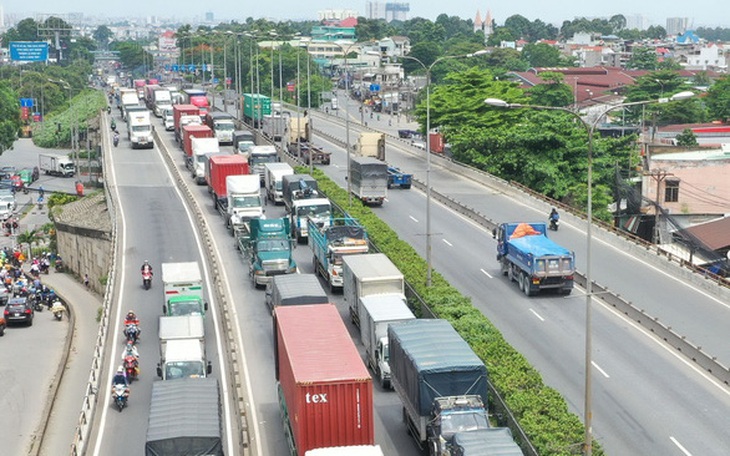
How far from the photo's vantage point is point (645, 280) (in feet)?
156

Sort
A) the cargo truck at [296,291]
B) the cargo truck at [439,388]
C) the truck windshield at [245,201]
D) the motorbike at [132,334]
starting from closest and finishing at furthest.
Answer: the cargo truck at [439,388]
the cargo truck at [296,291]
the motorbike at [132,334]
the truck windshield at [245,201]

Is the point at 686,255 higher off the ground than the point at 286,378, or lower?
lower

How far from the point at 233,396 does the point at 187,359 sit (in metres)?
1.98

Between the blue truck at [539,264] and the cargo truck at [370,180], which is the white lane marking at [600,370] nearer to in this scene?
the blue truck at [539,264]

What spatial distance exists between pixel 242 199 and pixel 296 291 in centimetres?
1960

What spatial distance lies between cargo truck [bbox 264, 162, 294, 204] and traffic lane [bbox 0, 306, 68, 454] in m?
14.0

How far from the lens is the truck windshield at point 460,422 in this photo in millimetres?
27938

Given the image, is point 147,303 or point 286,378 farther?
point 147,303

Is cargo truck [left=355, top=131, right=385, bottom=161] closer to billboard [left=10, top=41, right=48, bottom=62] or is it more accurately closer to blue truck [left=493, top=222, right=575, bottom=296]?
blue truck [left=493, top=222, right=575, bottom=296]

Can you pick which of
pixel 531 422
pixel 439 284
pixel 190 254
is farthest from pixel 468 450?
pixel 190 254

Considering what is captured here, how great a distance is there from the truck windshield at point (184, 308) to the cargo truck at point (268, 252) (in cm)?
489

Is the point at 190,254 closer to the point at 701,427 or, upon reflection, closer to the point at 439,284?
the point at 439,284

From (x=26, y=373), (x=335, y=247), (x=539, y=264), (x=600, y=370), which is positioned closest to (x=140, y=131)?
(x=26, y=373)

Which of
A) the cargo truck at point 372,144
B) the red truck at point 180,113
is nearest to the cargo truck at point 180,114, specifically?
the red truck at point 180,113
